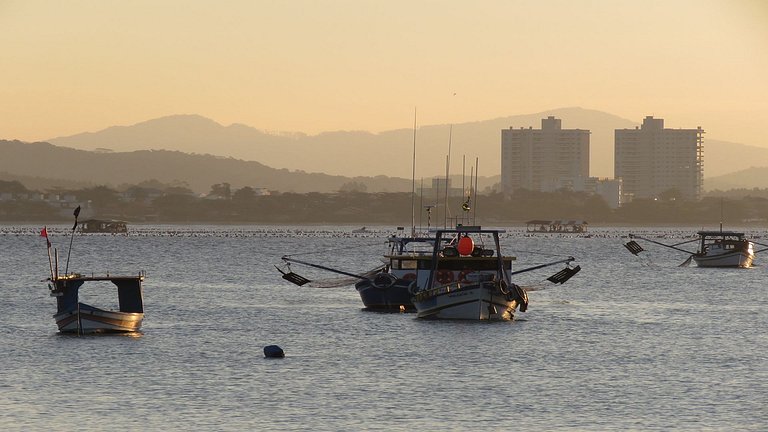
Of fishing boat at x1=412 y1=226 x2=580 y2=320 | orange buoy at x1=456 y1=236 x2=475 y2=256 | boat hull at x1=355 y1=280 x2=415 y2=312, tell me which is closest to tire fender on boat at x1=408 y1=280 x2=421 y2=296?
boat hull at x1=355 y1=280 x2=415 y2=312

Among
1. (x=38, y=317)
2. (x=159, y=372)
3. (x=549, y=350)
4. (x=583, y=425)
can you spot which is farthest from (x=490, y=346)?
(x=38, y=317)

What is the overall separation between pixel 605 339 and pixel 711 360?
11.3 meters

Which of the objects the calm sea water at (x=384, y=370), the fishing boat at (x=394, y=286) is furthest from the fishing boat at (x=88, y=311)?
the fishing boat at (x=394, y=286)

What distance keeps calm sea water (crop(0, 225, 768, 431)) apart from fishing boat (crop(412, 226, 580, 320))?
1.04 meters

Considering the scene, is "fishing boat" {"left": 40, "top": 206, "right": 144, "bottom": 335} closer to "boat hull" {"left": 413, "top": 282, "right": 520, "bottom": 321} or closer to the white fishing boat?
"boat hull" {"left": 413, "top": 282, "right": 520, "bottom": 321}

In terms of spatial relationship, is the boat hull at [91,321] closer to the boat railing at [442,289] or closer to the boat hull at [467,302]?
the boat railing at [442,289]

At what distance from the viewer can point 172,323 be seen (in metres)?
92.4

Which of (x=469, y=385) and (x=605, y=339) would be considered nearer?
(x=469, y=385)

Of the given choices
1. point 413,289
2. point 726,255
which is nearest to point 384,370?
point 413,289

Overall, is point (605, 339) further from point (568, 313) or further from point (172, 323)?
point (172, 323)

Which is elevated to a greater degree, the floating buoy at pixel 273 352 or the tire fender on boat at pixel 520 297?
the tire fender on boat at pixel 520 297

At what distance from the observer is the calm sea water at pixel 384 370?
5425cm

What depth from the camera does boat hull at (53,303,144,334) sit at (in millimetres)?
78500

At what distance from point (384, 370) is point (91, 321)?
1885cm
